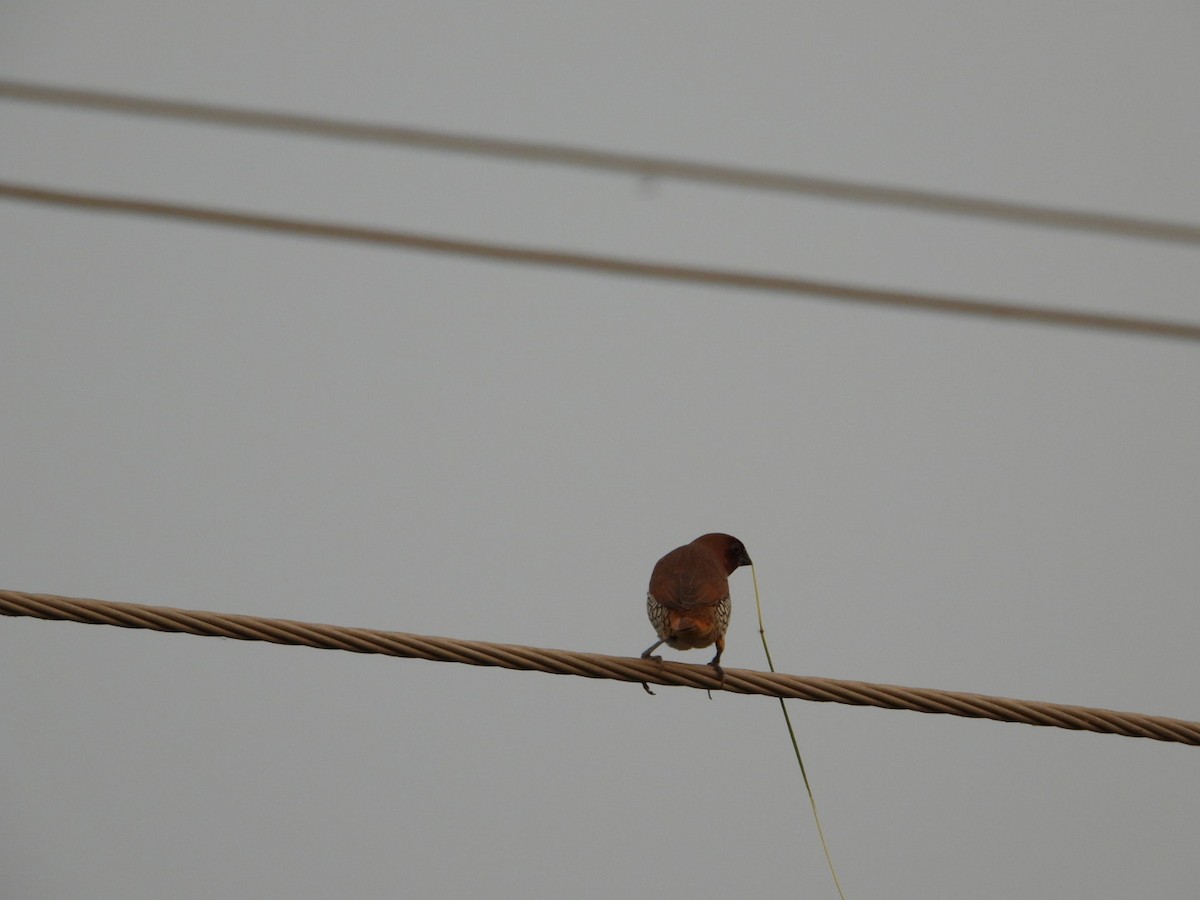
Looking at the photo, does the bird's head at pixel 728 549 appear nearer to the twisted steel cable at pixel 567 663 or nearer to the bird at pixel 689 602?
the bird at pixel 689 602

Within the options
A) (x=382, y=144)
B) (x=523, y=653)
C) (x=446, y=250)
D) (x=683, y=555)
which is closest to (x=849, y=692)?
(x=523, y=653)

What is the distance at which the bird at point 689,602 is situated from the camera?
3508 millimetres

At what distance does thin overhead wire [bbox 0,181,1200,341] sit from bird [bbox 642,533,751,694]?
1.49 metres

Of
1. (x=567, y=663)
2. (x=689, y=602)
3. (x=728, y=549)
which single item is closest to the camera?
(x=567, y=663)

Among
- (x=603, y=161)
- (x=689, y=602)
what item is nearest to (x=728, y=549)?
(x=689, y=602)

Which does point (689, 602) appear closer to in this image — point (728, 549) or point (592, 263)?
point (728, 549)

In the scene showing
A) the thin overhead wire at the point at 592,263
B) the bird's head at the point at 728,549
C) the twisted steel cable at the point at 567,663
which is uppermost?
the thin overhead wire at the point at 592,263

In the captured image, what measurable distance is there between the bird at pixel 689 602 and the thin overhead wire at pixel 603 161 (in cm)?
202

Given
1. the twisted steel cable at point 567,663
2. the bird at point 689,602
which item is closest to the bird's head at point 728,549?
the bird at point 689,602

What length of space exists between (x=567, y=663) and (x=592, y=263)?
2636 millimetres

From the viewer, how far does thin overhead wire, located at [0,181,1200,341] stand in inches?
174

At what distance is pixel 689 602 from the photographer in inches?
138

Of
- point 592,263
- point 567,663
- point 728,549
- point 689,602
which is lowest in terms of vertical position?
point 567,663

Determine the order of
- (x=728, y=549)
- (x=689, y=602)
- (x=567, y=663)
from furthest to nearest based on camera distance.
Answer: (x=728, y=549) < (x=689, y=602) < (x=567, y=663)
